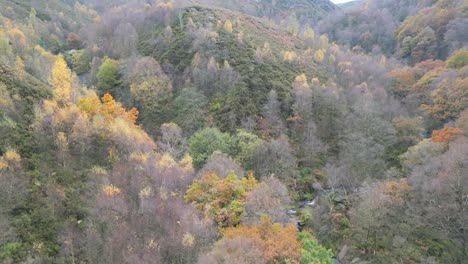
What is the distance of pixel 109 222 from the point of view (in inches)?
1353

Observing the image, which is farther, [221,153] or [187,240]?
[221,153]

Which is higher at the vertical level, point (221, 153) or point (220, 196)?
point (220, 196)

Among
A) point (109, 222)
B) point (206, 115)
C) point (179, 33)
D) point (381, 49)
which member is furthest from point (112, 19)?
point (381, 49)

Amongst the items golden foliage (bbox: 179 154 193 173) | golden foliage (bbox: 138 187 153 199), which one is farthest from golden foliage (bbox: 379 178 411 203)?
golden foliage (bbox: 138 187 153 199)

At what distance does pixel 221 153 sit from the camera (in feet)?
165

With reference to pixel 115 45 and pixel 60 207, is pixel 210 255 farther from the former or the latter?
pixel 115 45

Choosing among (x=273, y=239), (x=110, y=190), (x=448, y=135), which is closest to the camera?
(x=273, y=239)

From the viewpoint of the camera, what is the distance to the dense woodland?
3278 centimetres

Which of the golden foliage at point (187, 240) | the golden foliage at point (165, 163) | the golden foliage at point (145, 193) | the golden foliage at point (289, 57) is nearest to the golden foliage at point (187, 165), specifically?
the golden foliage at point (165, 163)

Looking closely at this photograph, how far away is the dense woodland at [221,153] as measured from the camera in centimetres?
3278

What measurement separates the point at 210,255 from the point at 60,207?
60.5 feet

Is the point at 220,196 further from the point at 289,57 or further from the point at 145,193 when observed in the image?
the point at 289,57

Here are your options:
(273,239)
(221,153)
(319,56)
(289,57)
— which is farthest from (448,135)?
(319,56)

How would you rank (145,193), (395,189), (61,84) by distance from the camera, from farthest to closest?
(61,84) → (395,189) → (145,193)
